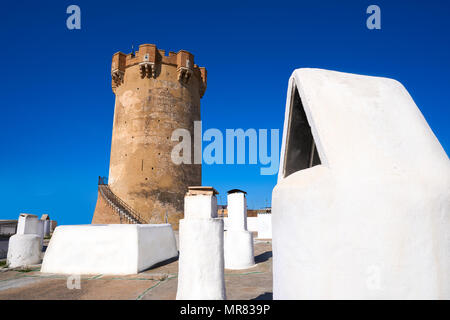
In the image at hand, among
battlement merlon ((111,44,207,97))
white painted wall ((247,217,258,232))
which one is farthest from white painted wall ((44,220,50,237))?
white painted wall ((247,217,258,232))

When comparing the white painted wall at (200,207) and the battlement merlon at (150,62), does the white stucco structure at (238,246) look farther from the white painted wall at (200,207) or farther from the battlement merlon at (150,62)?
the battlement merlon at (150,62)

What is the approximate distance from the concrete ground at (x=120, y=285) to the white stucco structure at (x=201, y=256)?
963mm

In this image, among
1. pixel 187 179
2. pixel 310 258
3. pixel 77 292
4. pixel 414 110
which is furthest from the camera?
pixel 187 179

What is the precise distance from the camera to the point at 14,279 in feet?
21.9

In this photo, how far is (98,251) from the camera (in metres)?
7.25

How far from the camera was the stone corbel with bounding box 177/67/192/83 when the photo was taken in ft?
72.3

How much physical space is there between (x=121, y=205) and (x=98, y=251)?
13514 mm

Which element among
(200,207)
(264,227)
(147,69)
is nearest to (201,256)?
(200,207)

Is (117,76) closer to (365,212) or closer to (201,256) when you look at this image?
(201,256)

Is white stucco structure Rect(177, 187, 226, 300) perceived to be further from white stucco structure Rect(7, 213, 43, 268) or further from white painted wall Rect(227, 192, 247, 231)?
white stucco structure Rect(7, 213, 43, 268)

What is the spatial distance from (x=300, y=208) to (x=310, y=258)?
391mm

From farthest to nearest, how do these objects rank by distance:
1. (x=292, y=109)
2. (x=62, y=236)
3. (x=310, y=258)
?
(x=62, y=236) → (x=292, y=109) → (x=310, y=258)
